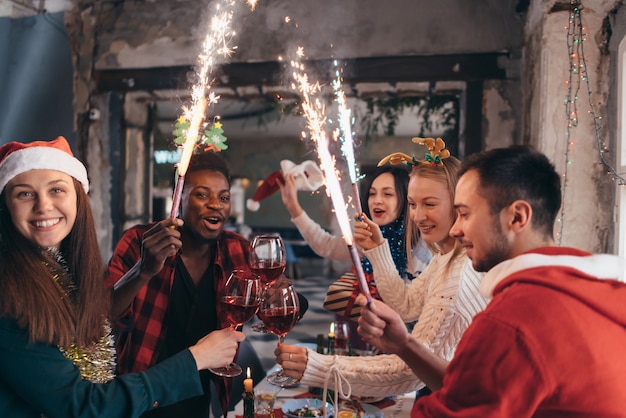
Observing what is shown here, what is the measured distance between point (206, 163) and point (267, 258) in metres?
0.73

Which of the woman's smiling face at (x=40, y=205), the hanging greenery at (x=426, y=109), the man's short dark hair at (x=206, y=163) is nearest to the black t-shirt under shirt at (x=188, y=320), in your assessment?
the man's short dark hair at (x=206, y=163)

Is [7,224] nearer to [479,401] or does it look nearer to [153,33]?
[479,401]

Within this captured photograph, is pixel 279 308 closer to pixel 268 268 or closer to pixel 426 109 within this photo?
pixel 268 268

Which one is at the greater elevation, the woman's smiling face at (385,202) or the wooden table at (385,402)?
the woman's smiling face at (385,202)

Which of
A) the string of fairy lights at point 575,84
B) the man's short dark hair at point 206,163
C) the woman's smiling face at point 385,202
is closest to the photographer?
the man's short dark hair at point 206,163

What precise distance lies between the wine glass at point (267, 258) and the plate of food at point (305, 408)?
1.59 ft

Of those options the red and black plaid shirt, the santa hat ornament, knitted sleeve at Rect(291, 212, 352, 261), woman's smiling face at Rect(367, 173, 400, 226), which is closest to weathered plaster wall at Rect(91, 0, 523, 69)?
the santa hat ornament

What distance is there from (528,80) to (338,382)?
2585 millimetres

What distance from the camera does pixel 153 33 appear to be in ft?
13.0

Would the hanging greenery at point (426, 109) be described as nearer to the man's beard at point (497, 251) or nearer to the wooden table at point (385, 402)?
the wooden table at point (385, 402)

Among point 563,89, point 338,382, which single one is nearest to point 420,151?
point 563,89

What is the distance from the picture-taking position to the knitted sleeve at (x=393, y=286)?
86.0 inches

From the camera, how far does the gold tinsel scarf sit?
1433 millimetres

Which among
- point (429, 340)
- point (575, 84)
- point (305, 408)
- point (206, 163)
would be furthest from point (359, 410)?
point (575, 84)
